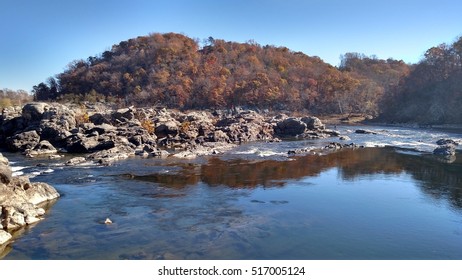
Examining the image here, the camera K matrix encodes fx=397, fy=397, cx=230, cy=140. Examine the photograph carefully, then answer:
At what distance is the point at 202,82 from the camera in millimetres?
78000

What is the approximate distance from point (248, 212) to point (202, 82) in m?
66.8

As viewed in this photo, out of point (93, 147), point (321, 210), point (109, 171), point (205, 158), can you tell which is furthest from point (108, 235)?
point (93, 147)

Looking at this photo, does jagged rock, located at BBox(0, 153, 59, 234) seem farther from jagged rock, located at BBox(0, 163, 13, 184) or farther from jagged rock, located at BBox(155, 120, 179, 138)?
jagged rock, located at BBox(155, 120, 179, 138)

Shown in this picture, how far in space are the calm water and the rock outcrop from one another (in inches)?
17.7

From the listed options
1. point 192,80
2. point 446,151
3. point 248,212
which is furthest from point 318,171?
point 192,80

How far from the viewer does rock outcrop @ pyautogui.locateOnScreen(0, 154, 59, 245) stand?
1104 centimetres

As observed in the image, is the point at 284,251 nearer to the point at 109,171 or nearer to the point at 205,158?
the point at 109,171

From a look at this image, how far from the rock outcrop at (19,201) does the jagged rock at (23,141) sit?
620 inches

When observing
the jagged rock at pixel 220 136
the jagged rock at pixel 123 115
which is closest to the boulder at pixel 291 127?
the jagged rock at pixel 220 136

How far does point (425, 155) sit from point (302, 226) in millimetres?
18474

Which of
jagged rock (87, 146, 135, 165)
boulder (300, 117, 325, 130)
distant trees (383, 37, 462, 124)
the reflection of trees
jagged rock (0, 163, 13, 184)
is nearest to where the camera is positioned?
jagged rock (0, 163, 13, 184)

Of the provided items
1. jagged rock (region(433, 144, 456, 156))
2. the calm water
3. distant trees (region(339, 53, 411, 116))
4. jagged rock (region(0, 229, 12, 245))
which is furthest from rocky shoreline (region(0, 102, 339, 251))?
distant trees (region(339, 53, 411, 116))

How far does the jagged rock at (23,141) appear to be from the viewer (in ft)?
92.6

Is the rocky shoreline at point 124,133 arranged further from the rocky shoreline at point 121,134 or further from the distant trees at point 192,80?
the distant trees at point 192,80
